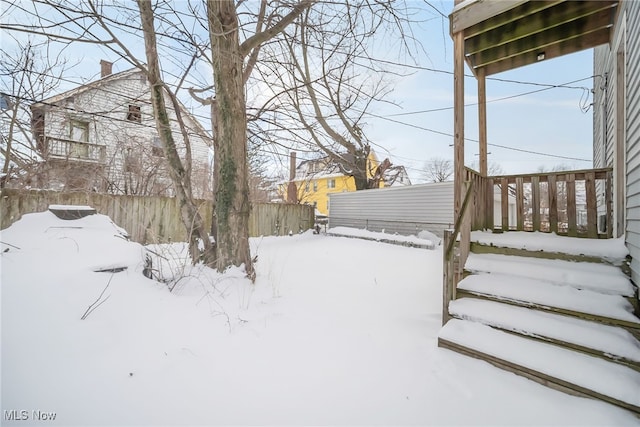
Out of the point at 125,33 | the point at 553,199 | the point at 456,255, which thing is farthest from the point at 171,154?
the point at 553,199

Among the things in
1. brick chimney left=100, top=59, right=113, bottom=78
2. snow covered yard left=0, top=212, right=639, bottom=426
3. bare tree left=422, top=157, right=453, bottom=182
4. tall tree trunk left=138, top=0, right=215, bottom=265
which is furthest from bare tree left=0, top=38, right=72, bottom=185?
bare tree left=422, top=157, right=453, bottom=182

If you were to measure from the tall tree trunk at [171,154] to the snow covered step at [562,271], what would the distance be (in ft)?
11.3

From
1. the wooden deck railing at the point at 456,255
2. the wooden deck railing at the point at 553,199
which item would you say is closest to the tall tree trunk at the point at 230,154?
the wooden deck railing at the point at 456,255

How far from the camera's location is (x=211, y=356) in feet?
6.80

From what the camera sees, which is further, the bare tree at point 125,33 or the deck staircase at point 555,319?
the bare tree at point 125,33

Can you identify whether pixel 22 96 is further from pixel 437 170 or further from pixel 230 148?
pixel 437 170

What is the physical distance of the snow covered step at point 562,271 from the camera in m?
2.12

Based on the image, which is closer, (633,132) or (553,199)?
(633,132)

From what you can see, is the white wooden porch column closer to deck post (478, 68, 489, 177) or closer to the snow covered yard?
deck post (478, 68, 489, 177)

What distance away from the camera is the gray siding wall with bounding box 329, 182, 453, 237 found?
9547 millimetres

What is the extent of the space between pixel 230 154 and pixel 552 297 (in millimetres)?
3795

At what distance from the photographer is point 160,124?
3.79m

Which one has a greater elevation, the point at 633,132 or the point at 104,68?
the point at 104,68

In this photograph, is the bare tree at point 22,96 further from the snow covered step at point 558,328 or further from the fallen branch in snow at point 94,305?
the snow covered step at point 558,328
